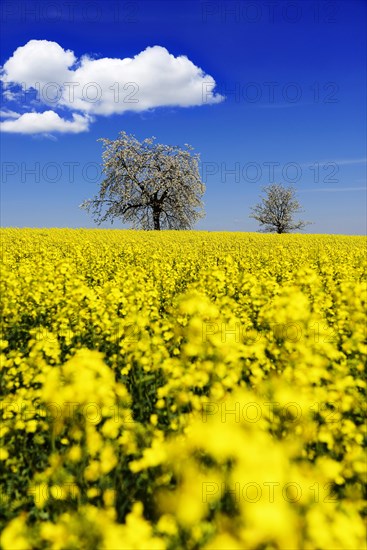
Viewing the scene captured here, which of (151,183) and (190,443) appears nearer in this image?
(190,443)

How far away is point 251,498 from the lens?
2139 mm

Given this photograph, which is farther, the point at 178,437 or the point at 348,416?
the point at 348,416

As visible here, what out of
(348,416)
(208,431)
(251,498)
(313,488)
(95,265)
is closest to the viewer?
(251,498)

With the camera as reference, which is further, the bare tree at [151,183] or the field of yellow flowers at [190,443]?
the bare tree at [151,183]

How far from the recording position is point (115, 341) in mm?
6824

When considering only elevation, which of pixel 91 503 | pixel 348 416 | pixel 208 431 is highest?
pixel 208 431

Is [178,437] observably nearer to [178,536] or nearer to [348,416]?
[178,536]

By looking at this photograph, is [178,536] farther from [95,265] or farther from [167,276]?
[95,265]

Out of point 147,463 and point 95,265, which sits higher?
point 95,265

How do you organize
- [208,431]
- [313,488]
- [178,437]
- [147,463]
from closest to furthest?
[208,431]
[313,488]
[147,463]
[178,437]

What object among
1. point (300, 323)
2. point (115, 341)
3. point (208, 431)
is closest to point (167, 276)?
point (115, 341)

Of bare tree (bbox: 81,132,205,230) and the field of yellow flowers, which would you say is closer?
the field of yellow flowers

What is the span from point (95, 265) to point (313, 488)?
41.9 feet

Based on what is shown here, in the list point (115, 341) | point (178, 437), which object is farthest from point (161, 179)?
point (178, 437)
